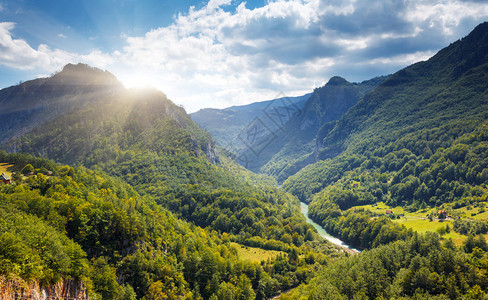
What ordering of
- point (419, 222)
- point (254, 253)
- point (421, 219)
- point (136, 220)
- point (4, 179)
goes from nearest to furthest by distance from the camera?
point (4, 179) → point (136, 220) → point (254, 253) → point (419, 222) → point (421, 219)

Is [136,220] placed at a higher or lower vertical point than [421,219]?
higher

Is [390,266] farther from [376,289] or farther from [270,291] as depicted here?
[270,291]

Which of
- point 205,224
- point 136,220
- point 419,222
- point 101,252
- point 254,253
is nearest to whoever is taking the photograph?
point 101,252

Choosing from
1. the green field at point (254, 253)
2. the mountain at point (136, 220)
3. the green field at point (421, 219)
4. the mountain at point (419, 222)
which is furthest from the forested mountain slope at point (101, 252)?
the green field at point (421, 219)

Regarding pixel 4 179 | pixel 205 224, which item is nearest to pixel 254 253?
pixel 205 224

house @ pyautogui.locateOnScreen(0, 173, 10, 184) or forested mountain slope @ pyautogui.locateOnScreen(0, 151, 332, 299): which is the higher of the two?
house @ pyautogui.locateOnScreen(0, 173, 10, 184)

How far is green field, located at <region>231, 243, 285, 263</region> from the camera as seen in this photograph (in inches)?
3817

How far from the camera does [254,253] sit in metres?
102

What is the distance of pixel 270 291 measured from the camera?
8156cm

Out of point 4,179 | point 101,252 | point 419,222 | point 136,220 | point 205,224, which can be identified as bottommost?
point 419,222

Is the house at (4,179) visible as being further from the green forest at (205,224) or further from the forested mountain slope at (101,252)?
the green forest at (205,224)

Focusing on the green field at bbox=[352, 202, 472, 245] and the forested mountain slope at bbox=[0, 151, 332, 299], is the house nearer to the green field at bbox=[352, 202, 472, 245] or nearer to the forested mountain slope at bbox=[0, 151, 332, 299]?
the forested mountain slope at bbox=[0, 151, 332, 299]

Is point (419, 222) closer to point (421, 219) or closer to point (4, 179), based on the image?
point (421, 219)

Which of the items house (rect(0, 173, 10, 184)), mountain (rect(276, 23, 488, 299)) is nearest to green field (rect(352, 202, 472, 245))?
mountain (rect(276, 23, 488, 299))
